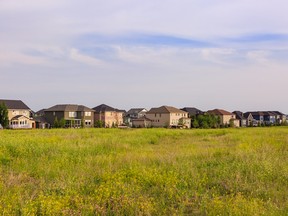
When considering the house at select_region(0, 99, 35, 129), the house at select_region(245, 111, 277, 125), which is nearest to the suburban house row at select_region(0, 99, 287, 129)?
the house at select_region(0, 99, 35, 129)

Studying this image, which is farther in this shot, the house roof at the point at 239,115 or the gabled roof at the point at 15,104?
the house roof at the point at 239,115

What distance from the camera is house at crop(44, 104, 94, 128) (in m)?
73.1

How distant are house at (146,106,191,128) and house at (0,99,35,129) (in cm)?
3123

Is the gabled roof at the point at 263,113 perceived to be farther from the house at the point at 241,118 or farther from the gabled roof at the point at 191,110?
the gabled roof at the point at 191,110

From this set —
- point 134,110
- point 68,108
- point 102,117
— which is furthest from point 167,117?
point 68,108

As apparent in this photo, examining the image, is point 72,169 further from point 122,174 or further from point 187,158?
point 187,158

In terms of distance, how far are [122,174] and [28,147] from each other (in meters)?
7.00

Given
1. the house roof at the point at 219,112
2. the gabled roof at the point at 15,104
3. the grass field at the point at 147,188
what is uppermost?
the gabled roof at the point at 15,104

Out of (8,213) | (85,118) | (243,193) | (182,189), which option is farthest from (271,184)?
(85,118)

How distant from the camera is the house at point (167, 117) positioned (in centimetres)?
8238

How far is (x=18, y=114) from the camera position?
2714 inches

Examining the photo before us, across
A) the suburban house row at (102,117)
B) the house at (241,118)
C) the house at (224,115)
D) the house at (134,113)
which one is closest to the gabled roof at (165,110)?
the suburban house row at (102,117)

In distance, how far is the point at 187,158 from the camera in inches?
455

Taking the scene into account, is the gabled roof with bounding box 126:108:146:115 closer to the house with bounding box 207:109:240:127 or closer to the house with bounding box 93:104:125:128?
the house with bounding box 93:104:125:128
